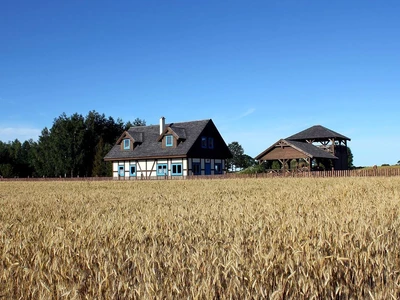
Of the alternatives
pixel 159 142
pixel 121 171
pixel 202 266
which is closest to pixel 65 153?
pixel 121 171

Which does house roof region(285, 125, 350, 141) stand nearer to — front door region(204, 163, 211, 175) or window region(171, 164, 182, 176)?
front door region(204, 163, 211, 175)

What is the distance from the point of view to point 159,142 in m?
55.3

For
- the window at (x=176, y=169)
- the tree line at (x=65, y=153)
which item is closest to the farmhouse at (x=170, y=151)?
the window at (x=176, y=169)

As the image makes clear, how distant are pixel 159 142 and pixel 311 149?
19412 millimetres

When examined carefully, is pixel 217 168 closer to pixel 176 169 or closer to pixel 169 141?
pixel 176 169

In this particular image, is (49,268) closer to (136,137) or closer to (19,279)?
(19,279)

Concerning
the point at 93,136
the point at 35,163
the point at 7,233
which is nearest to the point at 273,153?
the point at 93,136

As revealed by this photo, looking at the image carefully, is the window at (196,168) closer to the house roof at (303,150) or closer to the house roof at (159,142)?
the house roof at (159,142)

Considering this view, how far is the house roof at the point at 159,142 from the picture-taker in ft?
170

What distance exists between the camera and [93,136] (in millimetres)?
77125

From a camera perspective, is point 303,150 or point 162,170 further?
point 162,170

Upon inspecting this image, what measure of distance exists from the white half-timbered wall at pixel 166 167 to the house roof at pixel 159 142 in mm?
1097

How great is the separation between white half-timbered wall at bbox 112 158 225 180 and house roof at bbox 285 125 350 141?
40.8 feet

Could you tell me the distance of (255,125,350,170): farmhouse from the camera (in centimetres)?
5172
